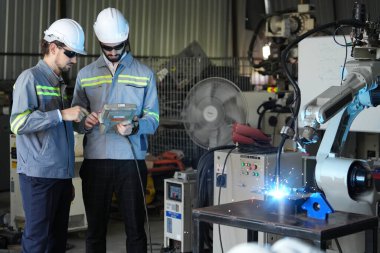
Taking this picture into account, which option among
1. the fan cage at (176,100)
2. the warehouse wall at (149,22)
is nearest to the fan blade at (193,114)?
the fan cage at (176,100)

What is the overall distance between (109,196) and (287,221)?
1.29m

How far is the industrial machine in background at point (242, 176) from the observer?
12.8 feet

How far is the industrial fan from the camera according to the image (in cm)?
493

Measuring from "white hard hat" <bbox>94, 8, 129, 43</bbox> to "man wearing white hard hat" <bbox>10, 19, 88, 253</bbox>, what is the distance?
0.22 m

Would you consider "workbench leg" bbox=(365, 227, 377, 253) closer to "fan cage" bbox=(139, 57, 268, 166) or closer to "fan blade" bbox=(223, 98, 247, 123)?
"fan blade" bbox=(223, 98, 247, 123)

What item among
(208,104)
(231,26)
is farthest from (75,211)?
(231,26)

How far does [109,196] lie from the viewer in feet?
11.7

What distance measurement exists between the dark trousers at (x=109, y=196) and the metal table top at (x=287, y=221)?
80 centimetres

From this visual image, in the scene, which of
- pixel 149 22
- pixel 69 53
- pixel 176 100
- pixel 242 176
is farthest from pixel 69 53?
pixel 149 22

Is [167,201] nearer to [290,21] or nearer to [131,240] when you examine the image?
[131,240]

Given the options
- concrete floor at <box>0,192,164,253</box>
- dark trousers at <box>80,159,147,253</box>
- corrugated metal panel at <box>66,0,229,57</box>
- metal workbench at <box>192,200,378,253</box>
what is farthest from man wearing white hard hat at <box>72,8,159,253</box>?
corrugated metal panel at <box>66,0,229,57</box>

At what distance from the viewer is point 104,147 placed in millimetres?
3551

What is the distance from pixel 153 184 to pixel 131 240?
8.15ft

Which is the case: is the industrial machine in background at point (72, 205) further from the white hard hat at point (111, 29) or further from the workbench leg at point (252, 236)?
the workbench leg at point (252, 236)
